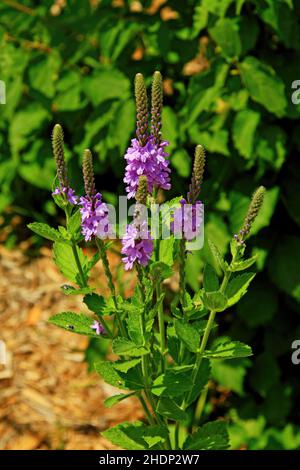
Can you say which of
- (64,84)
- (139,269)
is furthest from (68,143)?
(139,269)

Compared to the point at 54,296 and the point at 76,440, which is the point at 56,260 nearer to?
the point at 76,440

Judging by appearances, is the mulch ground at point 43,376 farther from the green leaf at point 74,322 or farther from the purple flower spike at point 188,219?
the purple flower spike at point 188,219

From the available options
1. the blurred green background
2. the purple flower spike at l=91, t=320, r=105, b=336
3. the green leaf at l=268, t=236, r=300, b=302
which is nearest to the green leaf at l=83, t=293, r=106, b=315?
the purple flower spike at l=91, t=320, r=105, b=336

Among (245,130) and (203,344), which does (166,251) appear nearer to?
(203,344)

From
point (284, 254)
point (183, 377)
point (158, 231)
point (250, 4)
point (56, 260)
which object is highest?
point (250, 4)

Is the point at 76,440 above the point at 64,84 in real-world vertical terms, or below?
below
